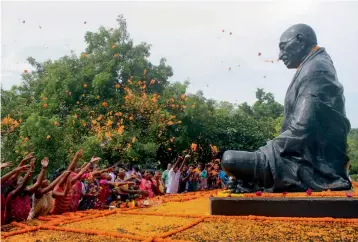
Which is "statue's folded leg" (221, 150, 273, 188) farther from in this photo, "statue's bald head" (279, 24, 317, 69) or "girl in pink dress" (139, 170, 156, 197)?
"girl in pink dress" (139, 170, 156, 197)

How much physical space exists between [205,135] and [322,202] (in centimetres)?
1686

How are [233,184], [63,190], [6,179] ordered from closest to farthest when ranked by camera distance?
[6,179] → [233,184] → [63,190]

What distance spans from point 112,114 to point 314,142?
14.2 m

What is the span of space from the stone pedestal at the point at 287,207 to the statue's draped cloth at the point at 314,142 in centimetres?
57

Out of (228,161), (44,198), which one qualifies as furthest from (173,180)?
(228,161)

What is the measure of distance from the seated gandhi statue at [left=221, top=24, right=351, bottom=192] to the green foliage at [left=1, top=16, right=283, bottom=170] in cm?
1121

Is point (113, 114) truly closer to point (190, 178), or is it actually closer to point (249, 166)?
point (190, 178)

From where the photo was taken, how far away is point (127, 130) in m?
19.0

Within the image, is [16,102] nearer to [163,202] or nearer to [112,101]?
[112,101]

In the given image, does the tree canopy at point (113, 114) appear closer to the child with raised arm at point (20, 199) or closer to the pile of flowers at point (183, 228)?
the child with raised arm at point (20, 199)

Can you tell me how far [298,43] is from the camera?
723 centimetres

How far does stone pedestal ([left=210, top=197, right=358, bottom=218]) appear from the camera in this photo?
555 centimetres

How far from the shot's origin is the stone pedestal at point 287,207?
5.55 metres

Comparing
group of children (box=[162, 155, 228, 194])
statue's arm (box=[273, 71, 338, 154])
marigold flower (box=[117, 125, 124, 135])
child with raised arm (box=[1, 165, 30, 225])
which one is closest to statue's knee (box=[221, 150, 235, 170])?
statue's arm (box=[273, 71, 338, 154])
